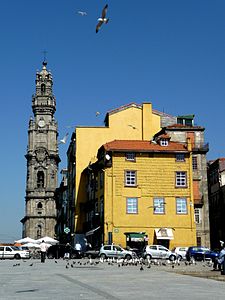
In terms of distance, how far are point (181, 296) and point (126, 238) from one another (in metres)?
44.6

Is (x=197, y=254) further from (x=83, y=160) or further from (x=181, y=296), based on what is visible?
(x=181, y=296)

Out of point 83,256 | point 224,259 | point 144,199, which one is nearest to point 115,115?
point 144,199

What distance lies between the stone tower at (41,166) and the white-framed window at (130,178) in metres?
69.1

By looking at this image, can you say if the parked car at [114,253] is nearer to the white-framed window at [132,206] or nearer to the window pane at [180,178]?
the white-framed window at [132,206]

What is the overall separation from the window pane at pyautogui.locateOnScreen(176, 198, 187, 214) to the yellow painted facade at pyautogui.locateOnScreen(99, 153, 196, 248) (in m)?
0.35

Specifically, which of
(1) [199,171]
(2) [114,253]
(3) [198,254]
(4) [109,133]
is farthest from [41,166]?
(3) [198,254]

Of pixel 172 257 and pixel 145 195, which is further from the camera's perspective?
pixel 145 195

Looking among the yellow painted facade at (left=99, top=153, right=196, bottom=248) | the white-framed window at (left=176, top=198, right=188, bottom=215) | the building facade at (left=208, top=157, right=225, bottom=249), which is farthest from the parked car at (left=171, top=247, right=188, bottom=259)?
the building facade at (left=208, top=157, right=225, bottom=249)

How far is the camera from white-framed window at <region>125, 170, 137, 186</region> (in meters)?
60.6

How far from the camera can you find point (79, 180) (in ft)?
237

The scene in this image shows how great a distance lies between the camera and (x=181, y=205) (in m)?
60.7

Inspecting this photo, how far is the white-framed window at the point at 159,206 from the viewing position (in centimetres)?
6012

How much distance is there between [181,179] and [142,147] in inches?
227

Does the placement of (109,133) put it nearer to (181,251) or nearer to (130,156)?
(130,156)
